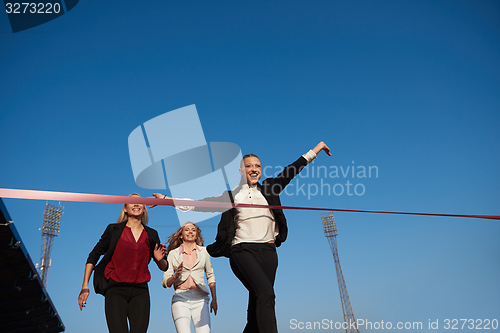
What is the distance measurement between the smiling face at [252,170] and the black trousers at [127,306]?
1.63 meters

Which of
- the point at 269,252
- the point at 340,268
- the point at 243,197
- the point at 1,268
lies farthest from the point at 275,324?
the point at 340,268

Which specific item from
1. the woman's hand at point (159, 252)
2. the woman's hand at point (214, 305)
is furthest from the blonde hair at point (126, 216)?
the woman's hand at point (214, 305)

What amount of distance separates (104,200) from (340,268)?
188 feet

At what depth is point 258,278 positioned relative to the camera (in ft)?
14.1

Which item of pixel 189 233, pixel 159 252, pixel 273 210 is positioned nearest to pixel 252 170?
pixel 273 210

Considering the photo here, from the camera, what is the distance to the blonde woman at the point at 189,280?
5766 mm

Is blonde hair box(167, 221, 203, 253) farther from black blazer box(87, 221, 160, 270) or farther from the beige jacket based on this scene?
black blazer box(87, 221, 160, 270)

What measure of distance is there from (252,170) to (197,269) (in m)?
1.97

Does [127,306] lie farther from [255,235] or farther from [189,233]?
[189,233]

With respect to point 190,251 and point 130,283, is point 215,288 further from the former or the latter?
point 130,283

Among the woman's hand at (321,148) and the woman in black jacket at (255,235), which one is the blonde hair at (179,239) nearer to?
the woman in black jacket at (255,235)

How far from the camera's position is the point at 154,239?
525 cm

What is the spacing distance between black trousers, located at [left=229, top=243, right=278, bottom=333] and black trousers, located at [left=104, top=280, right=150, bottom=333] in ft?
3.47

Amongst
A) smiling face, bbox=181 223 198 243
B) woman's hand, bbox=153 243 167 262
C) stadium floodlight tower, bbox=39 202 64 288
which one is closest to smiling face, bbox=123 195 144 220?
woman's hand, bbox=153 243 167 262
